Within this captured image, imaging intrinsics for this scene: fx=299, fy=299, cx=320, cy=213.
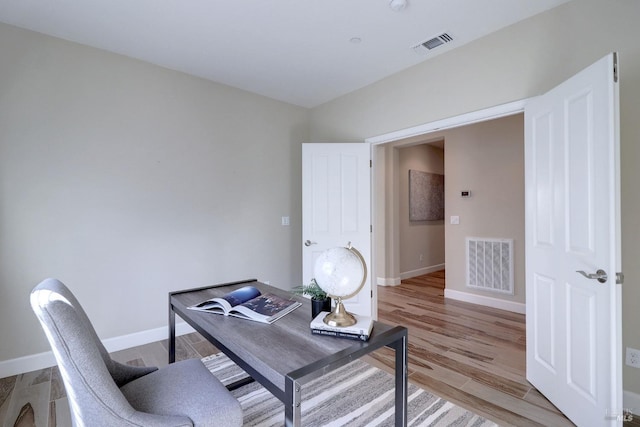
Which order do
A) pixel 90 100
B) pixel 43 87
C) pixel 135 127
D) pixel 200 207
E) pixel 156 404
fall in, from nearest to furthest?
pixel 156 404 < pixel 43 87 < pixel 90 100 < pixel 135 127 < pixel 200 207

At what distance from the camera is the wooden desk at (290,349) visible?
0.93 metres

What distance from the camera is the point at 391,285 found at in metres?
5.04

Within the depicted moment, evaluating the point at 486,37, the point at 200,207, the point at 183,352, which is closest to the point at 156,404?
the point at 183,352

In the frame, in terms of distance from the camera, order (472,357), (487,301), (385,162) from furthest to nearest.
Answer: (385,162), (487,301), (472,357)

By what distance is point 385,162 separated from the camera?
5.08 meters

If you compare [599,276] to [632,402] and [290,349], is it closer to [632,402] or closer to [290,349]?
[632,402]

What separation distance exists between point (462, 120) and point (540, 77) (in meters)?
0.58

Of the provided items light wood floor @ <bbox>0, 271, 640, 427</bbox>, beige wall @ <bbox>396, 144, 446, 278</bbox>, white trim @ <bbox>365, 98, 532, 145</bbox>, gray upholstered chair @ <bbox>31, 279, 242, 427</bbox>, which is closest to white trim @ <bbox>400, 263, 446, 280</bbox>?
beige wall @ <bbox>396, 144, 446, 278</bbox>

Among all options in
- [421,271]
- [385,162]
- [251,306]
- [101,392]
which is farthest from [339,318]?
[421,271]

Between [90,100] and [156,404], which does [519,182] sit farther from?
[90,100]

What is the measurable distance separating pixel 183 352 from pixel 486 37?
3.65 meters

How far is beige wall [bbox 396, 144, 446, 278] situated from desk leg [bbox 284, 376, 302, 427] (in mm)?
4722

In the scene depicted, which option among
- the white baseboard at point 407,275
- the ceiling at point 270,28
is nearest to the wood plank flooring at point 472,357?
the white baseboard at point 407,275

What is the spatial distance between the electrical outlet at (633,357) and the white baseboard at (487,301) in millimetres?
1953
